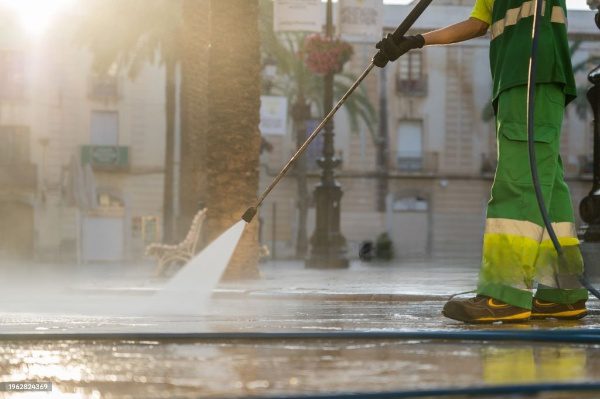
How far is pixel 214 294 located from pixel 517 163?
5.57 meters

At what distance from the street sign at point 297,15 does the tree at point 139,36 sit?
1023 cm

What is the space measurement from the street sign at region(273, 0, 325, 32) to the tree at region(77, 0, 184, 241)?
10.2 metres

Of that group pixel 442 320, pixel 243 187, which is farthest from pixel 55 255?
pixel 442 320

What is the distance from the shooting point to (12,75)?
1777 inches

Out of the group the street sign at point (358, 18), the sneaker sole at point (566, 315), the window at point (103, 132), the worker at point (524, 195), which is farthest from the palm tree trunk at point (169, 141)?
the sneaker sole at point (566, 315)

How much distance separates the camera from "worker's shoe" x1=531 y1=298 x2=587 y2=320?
17.2ft

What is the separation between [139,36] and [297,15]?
1433 centimetres

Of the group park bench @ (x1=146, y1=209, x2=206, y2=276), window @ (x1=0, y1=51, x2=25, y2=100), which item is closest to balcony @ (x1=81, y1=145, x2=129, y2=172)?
window @ (x1=0, y1=51, x2=25, y2=100)

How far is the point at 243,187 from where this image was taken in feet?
47.2

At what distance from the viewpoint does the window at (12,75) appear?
44.8m

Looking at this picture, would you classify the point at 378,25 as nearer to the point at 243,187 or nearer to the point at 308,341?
the point at 243,187

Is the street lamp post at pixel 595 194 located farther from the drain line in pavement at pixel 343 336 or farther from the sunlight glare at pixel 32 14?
the sunlight glare at pixel 32 14

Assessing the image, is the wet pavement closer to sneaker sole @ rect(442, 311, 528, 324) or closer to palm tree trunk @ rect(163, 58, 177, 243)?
sneaker sole @ rect(442, 311, 528, 324)

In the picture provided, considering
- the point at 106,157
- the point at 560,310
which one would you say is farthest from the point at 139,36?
the point at 560,310
